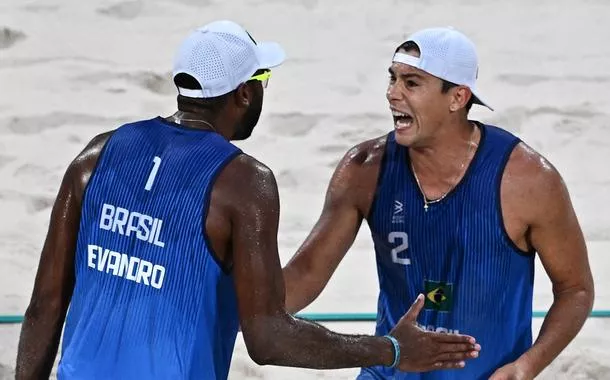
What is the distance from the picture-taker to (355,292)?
4949 mm

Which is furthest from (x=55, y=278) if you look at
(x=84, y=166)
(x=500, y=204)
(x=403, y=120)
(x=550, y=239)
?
(x=550, y=239)

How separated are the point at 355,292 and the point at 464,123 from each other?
5.77ft

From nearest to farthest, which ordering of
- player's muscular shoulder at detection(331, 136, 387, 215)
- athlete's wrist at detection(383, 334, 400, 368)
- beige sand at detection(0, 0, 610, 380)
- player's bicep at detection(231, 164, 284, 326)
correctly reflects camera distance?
player's bicep at detection(231, 164, 284, 326) < athlete's wrist at detection(383, 334, 400, 368) < player's muscular shoulder at detection(331, 136, 387, 215) < beige sand at detection(0, 0, 610, 380)

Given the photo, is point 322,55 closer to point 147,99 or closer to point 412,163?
point 147,99

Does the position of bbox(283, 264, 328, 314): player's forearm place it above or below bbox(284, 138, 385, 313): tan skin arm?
below

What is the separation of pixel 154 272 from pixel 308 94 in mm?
2569

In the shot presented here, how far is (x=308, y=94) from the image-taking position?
16.3 feet

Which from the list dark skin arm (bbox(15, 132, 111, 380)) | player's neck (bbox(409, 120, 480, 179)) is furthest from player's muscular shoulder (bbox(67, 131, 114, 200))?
player's neck (bbox(409, 120, 480, 179))

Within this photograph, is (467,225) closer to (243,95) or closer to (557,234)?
(557,234)

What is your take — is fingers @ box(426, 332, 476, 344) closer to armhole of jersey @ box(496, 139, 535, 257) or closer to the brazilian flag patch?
the brazilian flag patch

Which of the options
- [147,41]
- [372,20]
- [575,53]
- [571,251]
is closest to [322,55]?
[372,20]

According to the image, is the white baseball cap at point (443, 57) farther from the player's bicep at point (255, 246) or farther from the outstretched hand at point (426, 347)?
the player's bicep at point (255, 246)

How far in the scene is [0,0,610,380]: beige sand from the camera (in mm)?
4875

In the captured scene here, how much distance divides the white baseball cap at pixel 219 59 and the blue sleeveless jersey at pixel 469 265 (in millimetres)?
806
